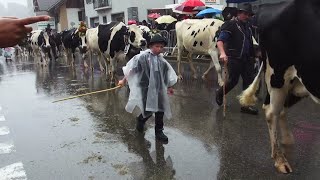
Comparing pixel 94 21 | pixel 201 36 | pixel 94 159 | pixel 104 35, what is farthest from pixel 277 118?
pixel 94 21

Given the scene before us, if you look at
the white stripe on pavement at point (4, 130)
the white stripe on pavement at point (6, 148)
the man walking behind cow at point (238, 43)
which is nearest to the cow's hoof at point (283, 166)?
the man walking behind cow at point (238, 43)

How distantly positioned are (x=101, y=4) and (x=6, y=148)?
3666cm

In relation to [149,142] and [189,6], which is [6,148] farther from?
[189,6]

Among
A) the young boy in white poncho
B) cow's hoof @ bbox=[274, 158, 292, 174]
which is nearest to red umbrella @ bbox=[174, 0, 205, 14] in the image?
the young boy in white poncho

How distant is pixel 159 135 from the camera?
5.68m

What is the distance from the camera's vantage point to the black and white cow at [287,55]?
11.9 ft

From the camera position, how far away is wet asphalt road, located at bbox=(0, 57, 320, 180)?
14.9 feet

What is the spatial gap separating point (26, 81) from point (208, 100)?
7204 mm

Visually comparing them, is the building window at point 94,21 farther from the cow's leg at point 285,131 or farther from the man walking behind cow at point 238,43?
the cow's leg at point 285,131

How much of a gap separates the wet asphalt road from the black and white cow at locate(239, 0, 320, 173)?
18.4 inches

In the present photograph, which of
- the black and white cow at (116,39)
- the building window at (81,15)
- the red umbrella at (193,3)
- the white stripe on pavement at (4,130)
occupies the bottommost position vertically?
the white stripe on pavement at (4,130)

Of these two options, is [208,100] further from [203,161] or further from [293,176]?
[293,176]

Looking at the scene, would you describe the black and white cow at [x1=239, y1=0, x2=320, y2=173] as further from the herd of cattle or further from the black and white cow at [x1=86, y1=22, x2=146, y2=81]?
the black and white cow at [x1=86, y1=22, x2=146, y2=81]

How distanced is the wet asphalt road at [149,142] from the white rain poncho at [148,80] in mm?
397
